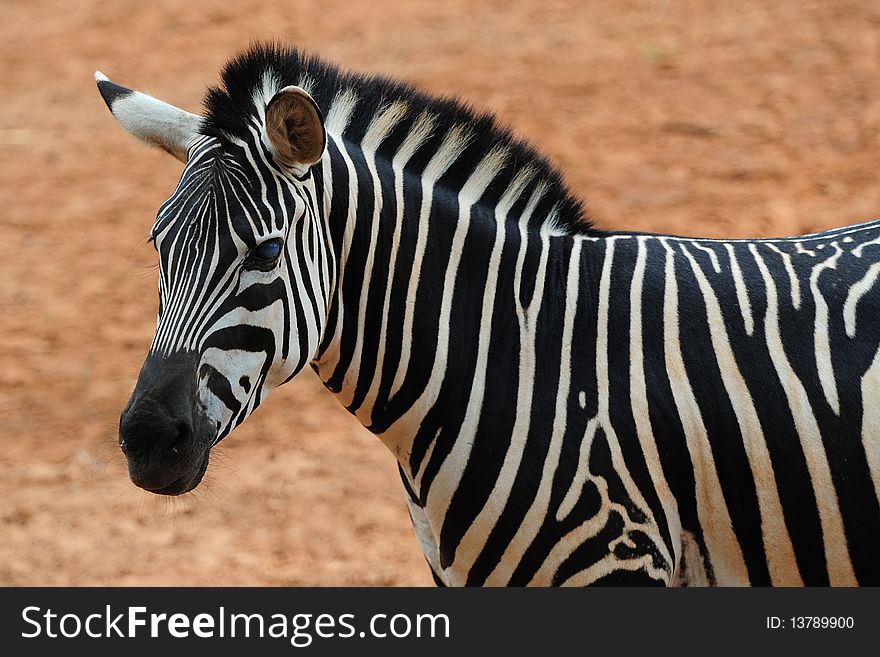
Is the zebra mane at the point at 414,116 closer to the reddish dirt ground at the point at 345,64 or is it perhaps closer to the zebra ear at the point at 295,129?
the zebra ear at the point at 295,129

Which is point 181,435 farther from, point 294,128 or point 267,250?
point 294,128

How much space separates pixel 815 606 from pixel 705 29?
922 cm

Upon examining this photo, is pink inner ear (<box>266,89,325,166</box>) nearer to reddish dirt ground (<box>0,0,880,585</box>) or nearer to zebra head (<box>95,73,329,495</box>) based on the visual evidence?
zebra head (<box>95,73,329,495</box>)

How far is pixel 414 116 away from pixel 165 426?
1.46 metres

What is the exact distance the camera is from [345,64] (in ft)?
37.1

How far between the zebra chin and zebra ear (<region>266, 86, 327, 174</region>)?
2.37ft

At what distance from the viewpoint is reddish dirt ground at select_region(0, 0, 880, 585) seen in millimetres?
6785

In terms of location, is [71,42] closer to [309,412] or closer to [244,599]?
[309,412]

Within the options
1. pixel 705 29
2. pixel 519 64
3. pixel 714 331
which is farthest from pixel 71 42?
pixel 714 331

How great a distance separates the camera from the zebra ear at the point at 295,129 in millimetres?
3123

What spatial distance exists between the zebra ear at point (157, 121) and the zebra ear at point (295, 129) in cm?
43

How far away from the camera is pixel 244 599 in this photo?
421 centimetres

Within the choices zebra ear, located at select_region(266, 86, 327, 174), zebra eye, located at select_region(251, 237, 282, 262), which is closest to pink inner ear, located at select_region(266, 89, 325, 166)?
zebra ear, located at select_region(266, 86, 327, 174)

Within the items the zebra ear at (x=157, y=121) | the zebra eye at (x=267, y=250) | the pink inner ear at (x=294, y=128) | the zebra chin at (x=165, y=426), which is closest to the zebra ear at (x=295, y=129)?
the pink inner ear at (x=294, y=128)
